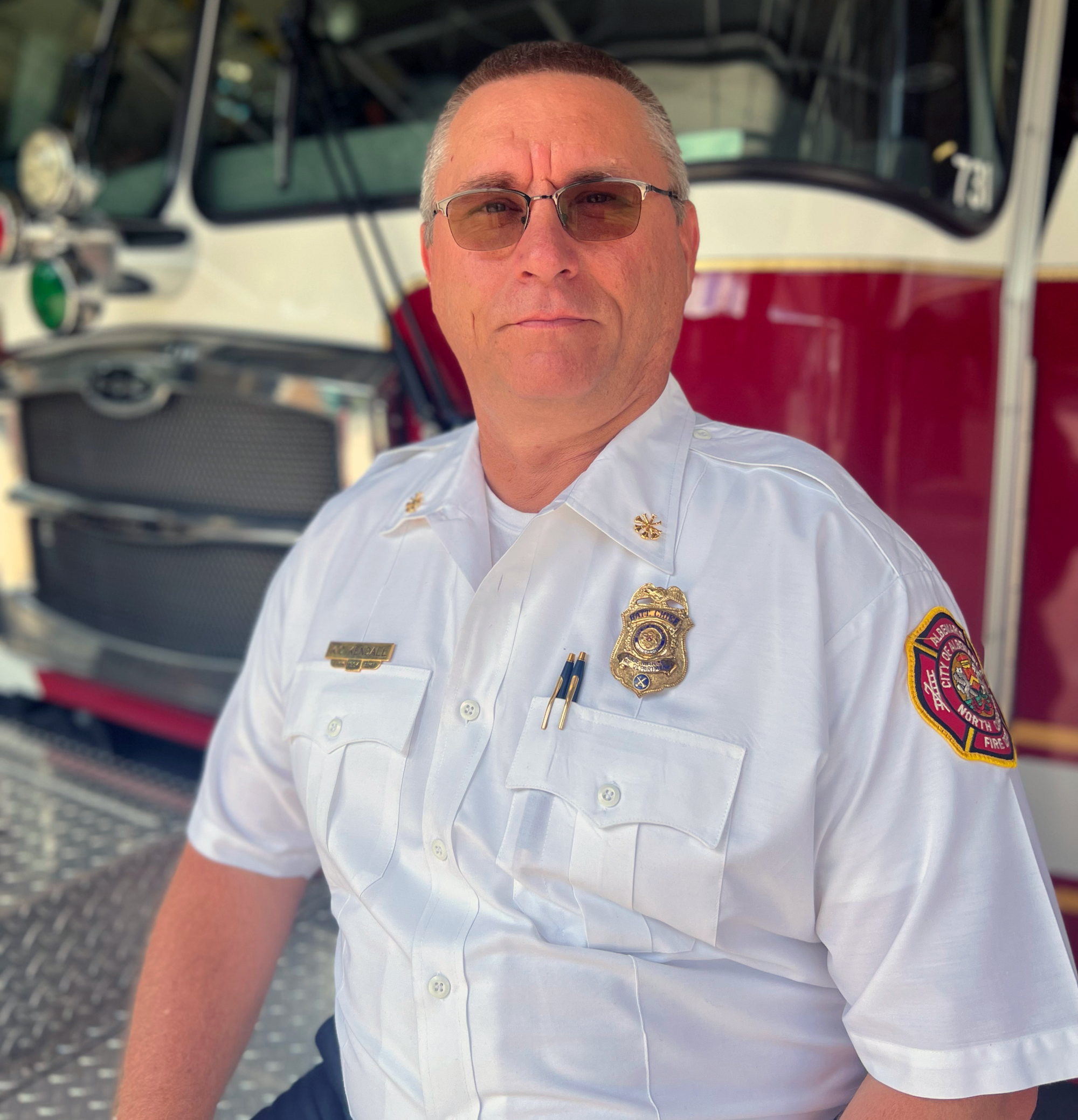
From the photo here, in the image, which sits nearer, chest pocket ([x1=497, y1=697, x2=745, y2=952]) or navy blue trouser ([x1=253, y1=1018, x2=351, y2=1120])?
chest pocket ([x1=497, y1=697, x2=745, y2=952])

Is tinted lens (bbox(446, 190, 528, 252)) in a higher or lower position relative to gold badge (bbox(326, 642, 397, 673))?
higher

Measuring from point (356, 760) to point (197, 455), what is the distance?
1.59 meters

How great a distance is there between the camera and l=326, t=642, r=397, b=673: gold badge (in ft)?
4.46

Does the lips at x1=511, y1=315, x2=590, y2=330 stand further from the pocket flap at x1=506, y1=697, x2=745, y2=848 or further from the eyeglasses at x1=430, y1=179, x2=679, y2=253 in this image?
the pocket flap at x1=506, y1=697, x2=745, y2=848

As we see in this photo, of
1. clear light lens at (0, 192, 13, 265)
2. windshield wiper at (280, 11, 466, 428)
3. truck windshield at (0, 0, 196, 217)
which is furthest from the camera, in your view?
truck windshield at (0, 0, 196, 217)

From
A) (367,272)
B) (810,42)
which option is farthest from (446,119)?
(367,272)

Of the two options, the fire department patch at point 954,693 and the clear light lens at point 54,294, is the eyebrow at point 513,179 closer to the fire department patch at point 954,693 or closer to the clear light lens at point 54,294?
the fire department patch at point 954,693

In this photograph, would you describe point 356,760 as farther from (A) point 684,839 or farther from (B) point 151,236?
(B) point 151,236

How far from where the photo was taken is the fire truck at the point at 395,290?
6.30 ft

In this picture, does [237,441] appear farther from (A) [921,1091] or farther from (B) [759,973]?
(A) [921,1091]

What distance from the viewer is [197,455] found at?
272 cm

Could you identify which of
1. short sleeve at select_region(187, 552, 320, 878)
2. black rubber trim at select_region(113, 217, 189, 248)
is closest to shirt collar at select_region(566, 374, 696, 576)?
short sleeve at select_region(187, 552, 320, 878)

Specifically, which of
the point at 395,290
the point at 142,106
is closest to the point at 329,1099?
the point at 395,290

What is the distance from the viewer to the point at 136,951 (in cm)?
216
